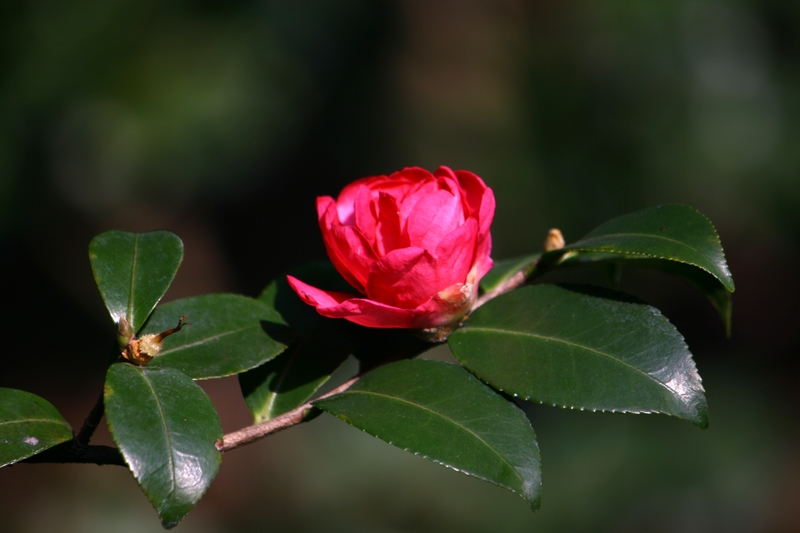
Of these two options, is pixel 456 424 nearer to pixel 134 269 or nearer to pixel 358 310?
pixel 358 310

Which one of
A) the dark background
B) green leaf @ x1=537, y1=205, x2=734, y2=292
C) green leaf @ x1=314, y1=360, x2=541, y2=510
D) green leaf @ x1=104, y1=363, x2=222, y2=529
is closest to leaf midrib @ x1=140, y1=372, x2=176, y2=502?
green leaf @ x1=104, y1=363, x2=222, y2=529

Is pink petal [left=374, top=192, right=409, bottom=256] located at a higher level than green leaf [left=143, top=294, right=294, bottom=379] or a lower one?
higher

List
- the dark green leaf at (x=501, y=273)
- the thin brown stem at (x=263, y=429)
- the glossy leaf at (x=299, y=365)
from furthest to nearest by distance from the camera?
the dark green leaf at (x=501, y=273) → the glossy leaf at (x=299, y=365) → the thin brown stem at (x=263, y=429)

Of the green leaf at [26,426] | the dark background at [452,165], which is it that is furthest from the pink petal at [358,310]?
the dark background at [452,165]

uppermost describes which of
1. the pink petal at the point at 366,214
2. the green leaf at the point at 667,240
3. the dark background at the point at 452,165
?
the pink petal at the point at 366,214

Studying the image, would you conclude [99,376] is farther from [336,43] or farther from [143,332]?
[143,332]

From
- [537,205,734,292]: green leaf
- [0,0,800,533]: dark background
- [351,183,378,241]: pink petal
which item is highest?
[351,183,378,241]: pink petal

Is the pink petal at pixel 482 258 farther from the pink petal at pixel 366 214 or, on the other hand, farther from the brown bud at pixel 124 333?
the brown bud at pixel 124 333

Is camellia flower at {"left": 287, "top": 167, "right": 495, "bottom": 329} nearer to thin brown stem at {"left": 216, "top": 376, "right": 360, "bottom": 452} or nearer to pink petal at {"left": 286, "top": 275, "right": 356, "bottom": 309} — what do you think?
pink petal at {"left": 286, "top": 275, "right": 356, "bottom": 309}
